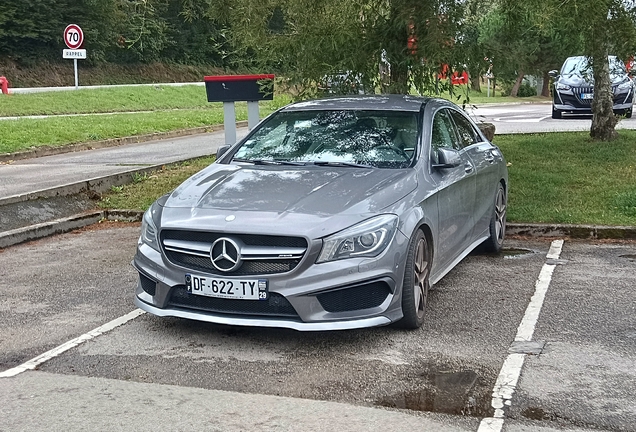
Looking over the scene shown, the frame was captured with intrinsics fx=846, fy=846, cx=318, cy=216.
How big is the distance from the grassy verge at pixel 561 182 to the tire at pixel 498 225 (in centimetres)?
89

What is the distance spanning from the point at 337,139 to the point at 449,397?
8.89 feet

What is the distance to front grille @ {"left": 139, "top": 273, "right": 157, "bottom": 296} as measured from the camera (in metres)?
5.57

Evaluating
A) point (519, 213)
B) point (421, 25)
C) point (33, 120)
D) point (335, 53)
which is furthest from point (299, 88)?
point (33, 120)

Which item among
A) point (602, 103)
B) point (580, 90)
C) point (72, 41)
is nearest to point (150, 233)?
point (602, 103)

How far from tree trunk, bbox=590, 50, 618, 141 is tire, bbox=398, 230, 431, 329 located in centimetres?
800

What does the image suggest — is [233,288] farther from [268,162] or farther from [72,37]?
[72,37]

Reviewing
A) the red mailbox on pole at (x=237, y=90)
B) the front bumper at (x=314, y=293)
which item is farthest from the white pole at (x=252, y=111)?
the front bumper at (x=314, y=293)

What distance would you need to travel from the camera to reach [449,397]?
14.6 ft

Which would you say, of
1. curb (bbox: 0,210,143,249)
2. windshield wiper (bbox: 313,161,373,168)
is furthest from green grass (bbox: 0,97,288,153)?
windshield wiper (bbox: 313,161,373,168)

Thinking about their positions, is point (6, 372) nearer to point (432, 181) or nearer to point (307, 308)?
point (307, 308)

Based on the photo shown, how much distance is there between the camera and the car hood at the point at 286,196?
527 centimetres

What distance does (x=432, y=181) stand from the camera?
244 inches

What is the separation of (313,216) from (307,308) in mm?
575

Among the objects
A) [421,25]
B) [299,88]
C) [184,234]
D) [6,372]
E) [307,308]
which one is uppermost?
[421,25]
